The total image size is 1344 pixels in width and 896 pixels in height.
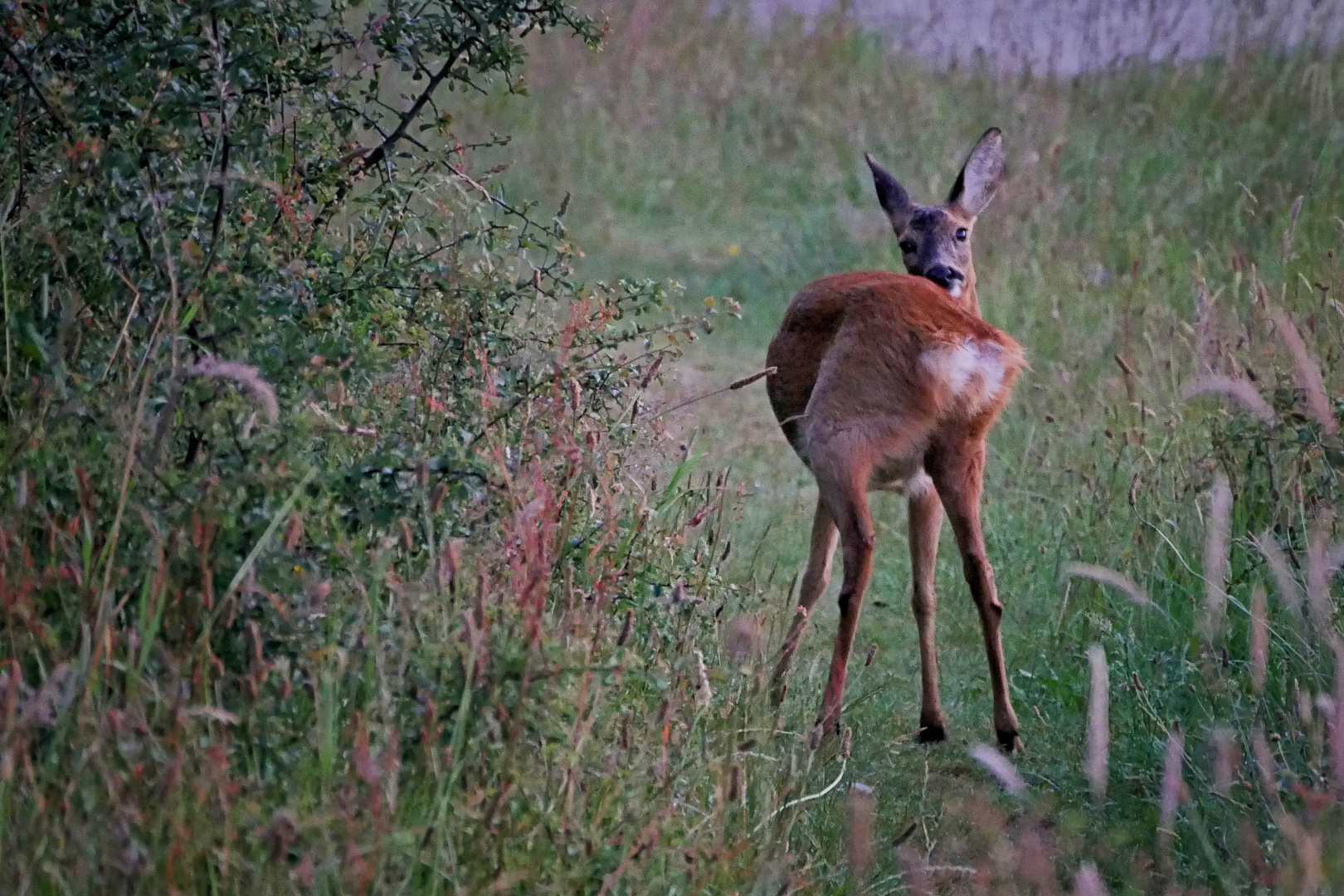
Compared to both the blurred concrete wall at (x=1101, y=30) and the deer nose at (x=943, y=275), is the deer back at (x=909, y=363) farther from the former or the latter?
the blurred concrete wall at (x=1101, y=30)

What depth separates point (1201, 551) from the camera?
523 cm

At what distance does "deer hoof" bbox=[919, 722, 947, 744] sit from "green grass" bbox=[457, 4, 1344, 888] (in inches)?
2.0

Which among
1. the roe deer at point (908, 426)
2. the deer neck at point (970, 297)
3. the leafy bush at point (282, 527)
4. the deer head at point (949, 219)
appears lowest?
the leafy bush at point (282, 527)

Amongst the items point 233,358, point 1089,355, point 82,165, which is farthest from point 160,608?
point 1089,355

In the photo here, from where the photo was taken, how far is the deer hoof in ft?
16.4

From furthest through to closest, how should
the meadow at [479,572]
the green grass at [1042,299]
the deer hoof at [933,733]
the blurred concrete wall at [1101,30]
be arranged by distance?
the blurred concrete wall at [1101,30], the deer hoof at [933,733], the green grass at [1042,299], the meadow at [479,572]

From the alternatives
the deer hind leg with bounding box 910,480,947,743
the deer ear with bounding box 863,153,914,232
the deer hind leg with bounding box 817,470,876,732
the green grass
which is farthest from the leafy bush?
the deer ear with bounding box 863,153,914,232

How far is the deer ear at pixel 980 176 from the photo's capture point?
6645 mm

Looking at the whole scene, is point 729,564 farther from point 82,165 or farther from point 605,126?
point 605,126

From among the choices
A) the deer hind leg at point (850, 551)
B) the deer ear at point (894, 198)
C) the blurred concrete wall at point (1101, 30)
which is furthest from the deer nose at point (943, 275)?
the blurred concrete wall at point (1101, 30)

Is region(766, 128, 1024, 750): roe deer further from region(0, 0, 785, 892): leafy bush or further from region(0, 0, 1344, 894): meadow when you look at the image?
region(0, 0, 785, 892): leafy bush

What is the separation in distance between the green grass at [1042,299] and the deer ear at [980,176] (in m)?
0.83

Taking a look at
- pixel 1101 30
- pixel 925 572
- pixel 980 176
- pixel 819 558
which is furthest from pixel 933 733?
pixel 1101 30

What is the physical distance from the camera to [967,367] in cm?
486
